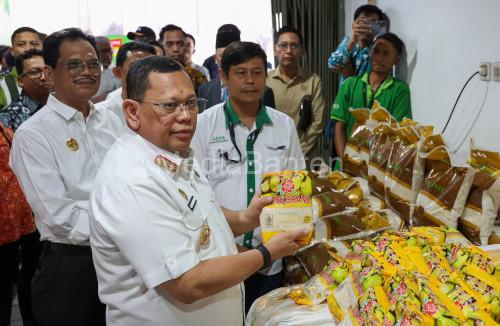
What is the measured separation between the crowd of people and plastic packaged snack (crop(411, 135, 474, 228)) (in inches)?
21.5

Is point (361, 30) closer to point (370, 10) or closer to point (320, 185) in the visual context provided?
point (370, 10)

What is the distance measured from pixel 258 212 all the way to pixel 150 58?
58cm

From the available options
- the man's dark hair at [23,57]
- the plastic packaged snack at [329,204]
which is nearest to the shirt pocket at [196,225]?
the plastic packaged snack at [329,204]

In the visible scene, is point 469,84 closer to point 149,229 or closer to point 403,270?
point 403,270

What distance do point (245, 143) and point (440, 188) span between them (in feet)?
2.72

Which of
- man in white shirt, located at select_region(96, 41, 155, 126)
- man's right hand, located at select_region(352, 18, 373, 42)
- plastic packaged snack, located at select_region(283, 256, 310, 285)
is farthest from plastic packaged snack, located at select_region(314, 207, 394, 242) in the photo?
man's right hand, located at select_region(352, 18, 373, 42)

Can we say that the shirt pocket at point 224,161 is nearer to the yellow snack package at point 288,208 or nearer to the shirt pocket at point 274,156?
the shirt pocket at point 274,156

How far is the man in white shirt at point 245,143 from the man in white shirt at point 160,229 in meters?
0.65

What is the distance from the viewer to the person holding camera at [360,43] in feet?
10.9

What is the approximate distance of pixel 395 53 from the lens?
10.2 feet

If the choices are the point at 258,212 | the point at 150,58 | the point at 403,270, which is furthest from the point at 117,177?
the point at 403,270

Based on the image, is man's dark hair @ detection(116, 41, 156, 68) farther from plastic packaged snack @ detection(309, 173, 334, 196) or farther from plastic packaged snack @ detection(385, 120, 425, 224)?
plastic packaged snack @ detection(385, 120, 425, 224)

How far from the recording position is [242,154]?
1.97 metres

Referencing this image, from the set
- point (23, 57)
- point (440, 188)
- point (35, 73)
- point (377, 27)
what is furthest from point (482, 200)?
point (23, 57)
